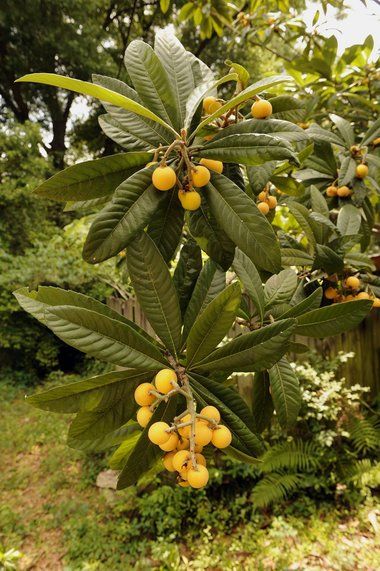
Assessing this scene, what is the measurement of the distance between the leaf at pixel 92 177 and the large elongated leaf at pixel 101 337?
209 mm

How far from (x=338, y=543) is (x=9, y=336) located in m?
5.27

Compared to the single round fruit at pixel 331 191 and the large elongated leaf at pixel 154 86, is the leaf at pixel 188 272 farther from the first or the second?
the single round fruit at pixel 331 191

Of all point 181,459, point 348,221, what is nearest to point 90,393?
point 181,459

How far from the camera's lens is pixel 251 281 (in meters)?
0.99

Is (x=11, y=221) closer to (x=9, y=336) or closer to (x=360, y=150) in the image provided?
(x=9, y=336)

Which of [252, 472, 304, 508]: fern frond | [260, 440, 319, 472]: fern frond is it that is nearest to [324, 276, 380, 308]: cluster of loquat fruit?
[260, 440, 319, 472]: fern frond

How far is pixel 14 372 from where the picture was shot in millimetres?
6645

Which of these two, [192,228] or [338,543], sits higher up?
[192,228]

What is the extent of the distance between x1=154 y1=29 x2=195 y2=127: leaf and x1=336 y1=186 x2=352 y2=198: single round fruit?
2.88ft

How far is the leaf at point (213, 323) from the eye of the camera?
69 cm

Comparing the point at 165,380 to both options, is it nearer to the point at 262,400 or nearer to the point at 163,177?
the point at 163,177

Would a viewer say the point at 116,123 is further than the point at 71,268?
No

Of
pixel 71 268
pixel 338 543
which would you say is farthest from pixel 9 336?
pixel 338 543

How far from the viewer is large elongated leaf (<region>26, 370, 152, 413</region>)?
652mm
